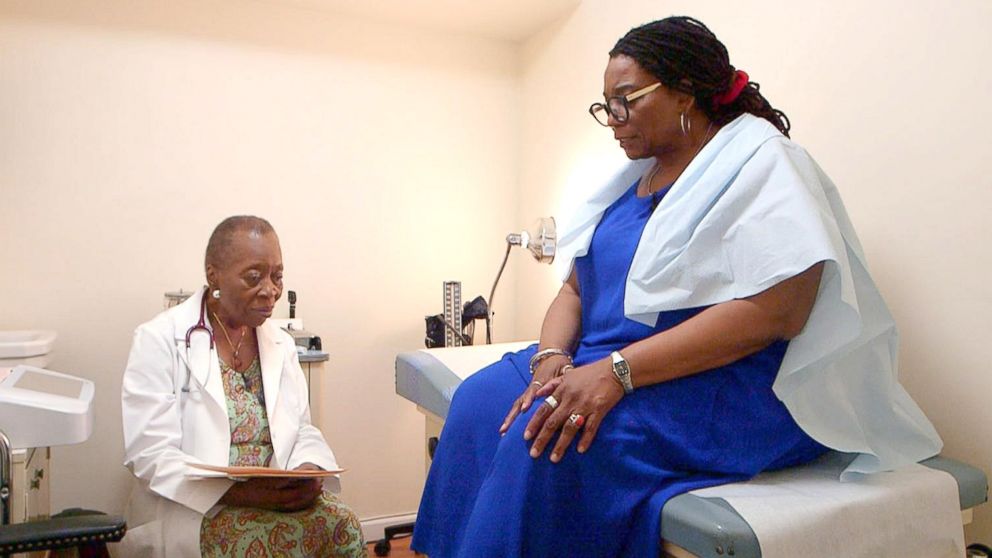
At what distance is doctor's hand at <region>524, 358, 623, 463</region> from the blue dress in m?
0.01

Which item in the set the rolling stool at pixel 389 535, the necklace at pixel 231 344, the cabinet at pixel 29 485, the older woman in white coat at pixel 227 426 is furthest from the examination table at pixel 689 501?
the rolling stool at pixel 389 535

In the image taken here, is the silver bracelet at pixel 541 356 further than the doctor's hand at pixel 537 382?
Yes

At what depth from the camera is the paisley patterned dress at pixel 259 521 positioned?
53.7 inches

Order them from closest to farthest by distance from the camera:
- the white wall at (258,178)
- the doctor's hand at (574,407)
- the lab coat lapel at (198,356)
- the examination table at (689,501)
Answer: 1. the examination table at (689,501)
2. the doctor's hand at (574,407)
3. the lab coat lapel at (198,356)
4. the white wall at (258,178)

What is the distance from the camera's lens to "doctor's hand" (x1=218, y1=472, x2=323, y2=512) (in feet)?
4.58

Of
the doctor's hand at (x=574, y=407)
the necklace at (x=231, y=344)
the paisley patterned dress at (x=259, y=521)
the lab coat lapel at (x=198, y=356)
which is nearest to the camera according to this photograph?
the doctor's hand at (x=574, y=407)

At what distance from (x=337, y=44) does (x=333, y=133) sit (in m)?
0.31

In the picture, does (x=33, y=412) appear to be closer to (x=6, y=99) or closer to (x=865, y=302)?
(x=865, y=302)

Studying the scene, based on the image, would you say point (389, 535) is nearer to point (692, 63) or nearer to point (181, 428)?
point (181, 428)

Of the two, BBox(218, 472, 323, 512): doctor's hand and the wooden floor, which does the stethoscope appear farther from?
the wooden floor

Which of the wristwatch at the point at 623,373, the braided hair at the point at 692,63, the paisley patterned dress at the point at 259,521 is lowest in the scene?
the paisley patterned dress at the point at 259,521

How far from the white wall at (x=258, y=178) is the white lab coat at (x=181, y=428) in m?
0.47

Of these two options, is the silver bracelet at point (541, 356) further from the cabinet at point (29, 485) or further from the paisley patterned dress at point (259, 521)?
the cabinet at point (29, 485)

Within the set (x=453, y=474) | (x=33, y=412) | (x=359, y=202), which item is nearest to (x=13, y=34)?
(x=359, y=202)
